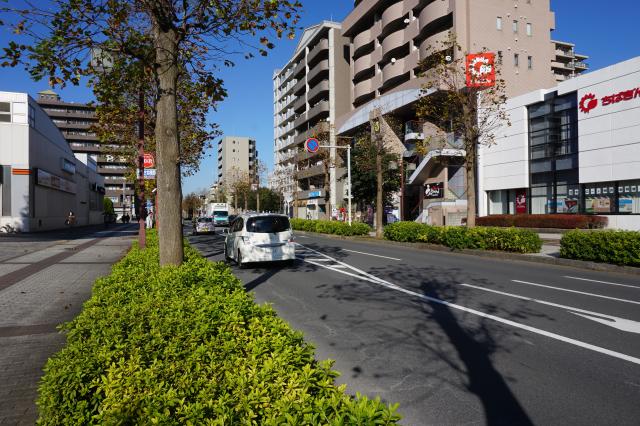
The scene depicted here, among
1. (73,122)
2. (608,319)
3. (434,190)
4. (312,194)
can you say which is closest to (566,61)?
(312,194)

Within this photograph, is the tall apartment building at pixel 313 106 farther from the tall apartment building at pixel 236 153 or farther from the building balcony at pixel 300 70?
the tall apartment building at pixel 236 153

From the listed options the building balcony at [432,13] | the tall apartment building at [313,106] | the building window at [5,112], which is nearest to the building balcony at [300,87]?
the tall apartment building at [313,106]

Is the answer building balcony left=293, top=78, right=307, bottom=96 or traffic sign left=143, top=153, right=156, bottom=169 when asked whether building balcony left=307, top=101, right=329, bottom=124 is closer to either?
building balcony left=293, top=78, right=307, bottom=96

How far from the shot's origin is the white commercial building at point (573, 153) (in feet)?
77.8

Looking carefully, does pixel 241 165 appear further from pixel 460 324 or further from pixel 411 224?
pixel 460 324

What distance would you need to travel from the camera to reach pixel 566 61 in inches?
3041

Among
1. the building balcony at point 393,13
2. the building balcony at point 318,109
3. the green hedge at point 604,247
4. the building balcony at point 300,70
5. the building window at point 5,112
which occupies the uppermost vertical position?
the building balcony at point 300,70

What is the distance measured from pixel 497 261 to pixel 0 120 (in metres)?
34.2

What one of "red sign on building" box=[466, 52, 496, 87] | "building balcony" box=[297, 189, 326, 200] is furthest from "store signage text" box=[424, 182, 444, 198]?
"building balcony" box=[297, 189, 326, 200]

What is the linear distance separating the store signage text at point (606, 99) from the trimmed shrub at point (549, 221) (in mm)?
6360

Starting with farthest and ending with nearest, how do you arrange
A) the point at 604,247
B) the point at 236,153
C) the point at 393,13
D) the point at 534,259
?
the point at 236,153 < the point at 393,13 < the point at 534,259 < the point at 604,247

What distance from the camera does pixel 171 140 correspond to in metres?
6.11

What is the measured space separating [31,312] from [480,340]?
7118 mm

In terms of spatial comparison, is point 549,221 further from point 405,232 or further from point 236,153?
point 236,153
